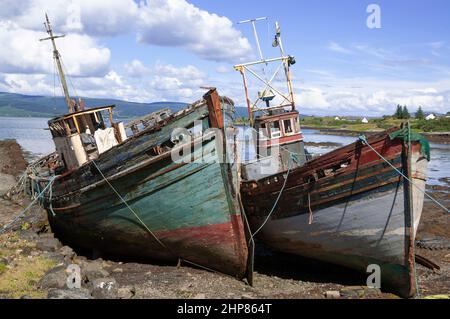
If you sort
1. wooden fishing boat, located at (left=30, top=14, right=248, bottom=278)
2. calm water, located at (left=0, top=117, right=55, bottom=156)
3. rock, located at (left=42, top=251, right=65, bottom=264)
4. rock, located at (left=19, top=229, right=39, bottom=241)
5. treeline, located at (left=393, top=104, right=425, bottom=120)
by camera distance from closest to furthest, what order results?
1. wooden fishing boat, located at (left=30, top=14, right=248, bottom=278)
2. rock, located at (left=42, top=251, right=65, bottom=264)
3. rock, located at (left=19, top=229, right=39, bottom=241)
4. calm water, located at (left=0, top=117, right=55, bottom=156)
5. treeline, located at (left=393, top=104, right=425, bottom=120)

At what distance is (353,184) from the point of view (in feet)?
32.4

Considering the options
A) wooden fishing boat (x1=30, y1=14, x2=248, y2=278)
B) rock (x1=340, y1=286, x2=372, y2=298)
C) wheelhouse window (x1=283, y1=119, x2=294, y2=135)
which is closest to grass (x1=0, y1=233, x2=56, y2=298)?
wooden fishing boat (x1=30, y1=14, x2=248, y2=278)

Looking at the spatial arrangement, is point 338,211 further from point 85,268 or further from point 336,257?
point 85,268

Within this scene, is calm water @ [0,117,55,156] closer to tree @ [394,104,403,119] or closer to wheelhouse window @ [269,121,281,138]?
wheelhouse window @ [269,121,281,138]

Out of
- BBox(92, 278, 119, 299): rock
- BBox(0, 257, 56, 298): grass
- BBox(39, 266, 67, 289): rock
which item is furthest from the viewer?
BBox(39, 266, 67, 289): rock

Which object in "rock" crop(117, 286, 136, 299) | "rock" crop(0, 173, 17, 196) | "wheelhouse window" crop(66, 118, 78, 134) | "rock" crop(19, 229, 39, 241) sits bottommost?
"rock" crop(117, 286, 136, 299)

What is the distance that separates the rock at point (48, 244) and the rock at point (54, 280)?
298 centimetres

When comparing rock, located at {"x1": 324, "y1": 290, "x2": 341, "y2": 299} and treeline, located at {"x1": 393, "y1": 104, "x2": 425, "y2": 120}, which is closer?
rock, located at {"x1": 324, "y1": 290, "x2": 341, "y2": 299}

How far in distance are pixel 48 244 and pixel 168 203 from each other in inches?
→ 180

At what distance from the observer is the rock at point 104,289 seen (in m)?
9.26

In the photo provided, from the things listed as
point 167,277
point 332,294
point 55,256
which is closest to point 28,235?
point 55,256

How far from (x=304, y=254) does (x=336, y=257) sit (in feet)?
2.98

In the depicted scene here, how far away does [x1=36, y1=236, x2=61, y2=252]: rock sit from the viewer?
12.9 metres

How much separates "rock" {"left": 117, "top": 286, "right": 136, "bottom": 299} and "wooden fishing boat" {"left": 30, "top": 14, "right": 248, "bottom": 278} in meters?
2.04
